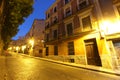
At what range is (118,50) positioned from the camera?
35.8 ft

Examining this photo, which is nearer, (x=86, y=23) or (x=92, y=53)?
(x=92, y=53)

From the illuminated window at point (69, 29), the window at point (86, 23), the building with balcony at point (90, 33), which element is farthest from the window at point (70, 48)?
the window at point (86, 23)

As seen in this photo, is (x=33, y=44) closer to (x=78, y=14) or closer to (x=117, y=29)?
(x=78, y=14)

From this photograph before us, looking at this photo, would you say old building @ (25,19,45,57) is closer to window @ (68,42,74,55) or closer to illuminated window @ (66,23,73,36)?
illuminated window @ (66,23,73,36)

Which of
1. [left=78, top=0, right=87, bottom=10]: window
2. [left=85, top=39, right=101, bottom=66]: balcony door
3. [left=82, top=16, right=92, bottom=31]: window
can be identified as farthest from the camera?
[left=78, top=0, right=87, bottom=10]: window

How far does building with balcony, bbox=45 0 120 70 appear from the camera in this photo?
11406 mm

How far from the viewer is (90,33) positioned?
13438 millimetres

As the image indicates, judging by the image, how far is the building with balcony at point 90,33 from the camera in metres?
11.4

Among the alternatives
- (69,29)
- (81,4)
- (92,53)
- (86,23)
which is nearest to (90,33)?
(86,23)

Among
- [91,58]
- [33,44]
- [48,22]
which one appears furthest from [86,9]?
[33,44]

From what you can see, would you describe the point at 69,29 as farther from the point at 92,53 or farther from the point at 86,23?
the point at 92,53

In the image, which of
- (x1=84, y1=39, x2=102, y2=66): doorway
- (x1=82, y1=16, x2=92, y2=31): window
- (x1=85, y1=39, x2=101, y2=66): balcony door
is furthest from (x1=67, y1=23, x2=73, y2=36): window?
(x1=85, y1=39, x2=101, y2=66): balcony door

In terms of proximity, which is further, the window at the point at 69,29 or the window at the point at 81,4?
the window at the point at 69,29

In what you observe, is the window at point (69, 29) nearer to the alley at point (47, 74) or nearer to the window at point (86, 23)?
the window at point (86, 23)
